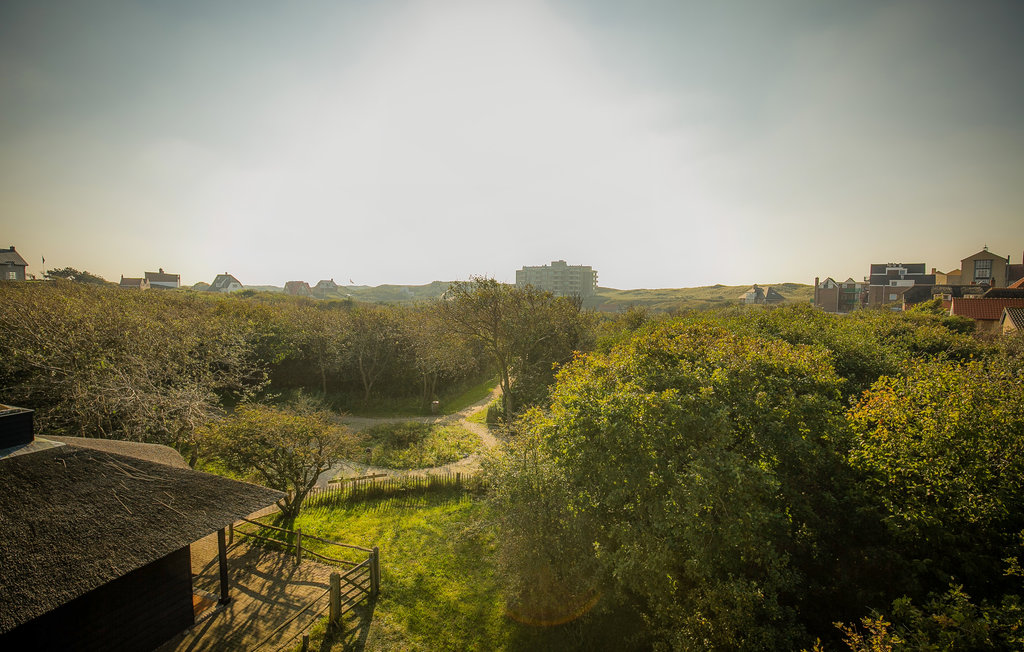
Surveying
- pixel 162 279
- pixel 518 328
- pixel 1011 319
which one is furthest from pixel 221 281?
pixel 1011 319

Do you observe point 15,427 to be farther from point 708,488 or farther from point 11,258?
point 11,258

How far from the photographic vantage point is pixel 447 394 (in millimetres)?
32281

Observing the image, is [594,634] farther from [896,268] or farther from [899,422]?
[896,268]

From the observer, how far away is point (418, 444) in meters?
21.5

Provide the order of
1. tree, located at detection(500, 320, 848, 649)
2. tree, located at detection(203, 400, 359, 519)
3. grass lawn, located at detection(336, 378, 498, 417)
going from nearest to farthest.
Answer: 1. tree, located at detection(500, 320, 848, 649)
2. tree, located at detection(203, 400, 359, 519)
3. grass lawn, located at detection(336, 378, 498, 417)

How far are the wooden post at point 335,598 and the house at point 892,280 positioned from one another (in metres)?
84.1

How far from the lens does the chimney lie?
702cm

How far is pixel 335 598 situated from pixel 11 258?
59.0 m

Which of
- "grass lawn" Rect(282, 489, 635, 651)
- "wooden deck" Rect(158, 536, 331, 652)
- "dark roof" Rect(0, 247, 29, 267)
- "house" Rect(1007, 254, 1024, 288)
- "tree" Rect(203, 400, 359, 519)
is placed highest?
"dark roof" Rect(0, 247, 29, 267)

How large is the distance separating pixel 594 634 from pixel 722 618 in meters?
3.94

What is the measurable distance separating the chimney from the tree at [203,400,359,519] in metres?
5.21

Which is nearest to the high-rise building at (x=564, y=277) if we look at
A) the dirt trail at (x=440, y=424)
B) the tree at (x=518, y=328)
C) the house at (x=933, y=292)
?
the house at (x=933, y=292)

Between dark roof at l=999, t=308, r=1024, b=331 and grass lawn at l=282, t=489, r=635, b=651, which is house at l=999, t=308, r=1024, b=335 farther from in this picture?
grass lawn at l=282, t=489, r=635, b=651

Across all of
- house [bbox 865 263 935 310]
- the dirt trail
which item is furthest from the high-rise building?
the dirt trail
